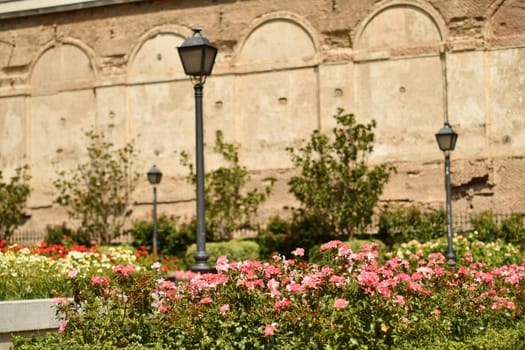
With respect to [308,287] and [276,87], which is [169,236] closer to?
[276,87]

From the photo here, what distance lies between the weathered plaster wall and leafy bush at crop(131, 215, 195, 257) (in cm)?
87

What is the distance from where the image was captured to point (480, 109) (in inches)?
818

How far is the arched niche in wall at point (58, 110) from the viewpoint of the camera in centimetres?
2459

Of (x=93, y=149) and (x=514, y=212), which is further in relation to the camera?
(x=93, y=149)

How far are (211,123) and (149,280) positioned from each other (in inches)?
611

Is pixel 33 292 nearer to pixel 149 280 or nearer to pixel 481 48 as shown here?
pixel 149 280

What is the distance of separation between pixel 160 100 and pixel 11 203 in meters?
5.20

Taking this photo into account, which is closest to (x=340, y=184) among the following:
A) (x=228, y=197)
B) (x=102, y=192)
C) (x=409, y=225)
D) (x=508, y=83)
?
(x=409, y=225)

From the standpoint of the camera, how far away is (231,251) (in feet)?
65.3

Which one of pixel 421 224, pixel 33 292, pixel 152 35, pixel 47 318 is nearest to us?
pixel 47 318

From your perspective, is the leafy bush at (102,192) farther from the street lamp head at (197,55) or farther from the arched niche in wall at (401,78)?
the street lamp head at (197,55)

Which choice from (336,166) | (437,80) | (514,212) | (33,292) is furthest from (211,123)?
(33,292)

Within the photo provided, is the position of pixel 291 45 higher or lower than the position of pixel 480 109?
higher

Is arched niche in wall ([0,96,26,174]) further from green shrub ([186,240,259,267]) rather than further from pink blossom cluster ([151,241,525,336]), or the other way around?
pink blossom cluster ([151,241,525,336])
